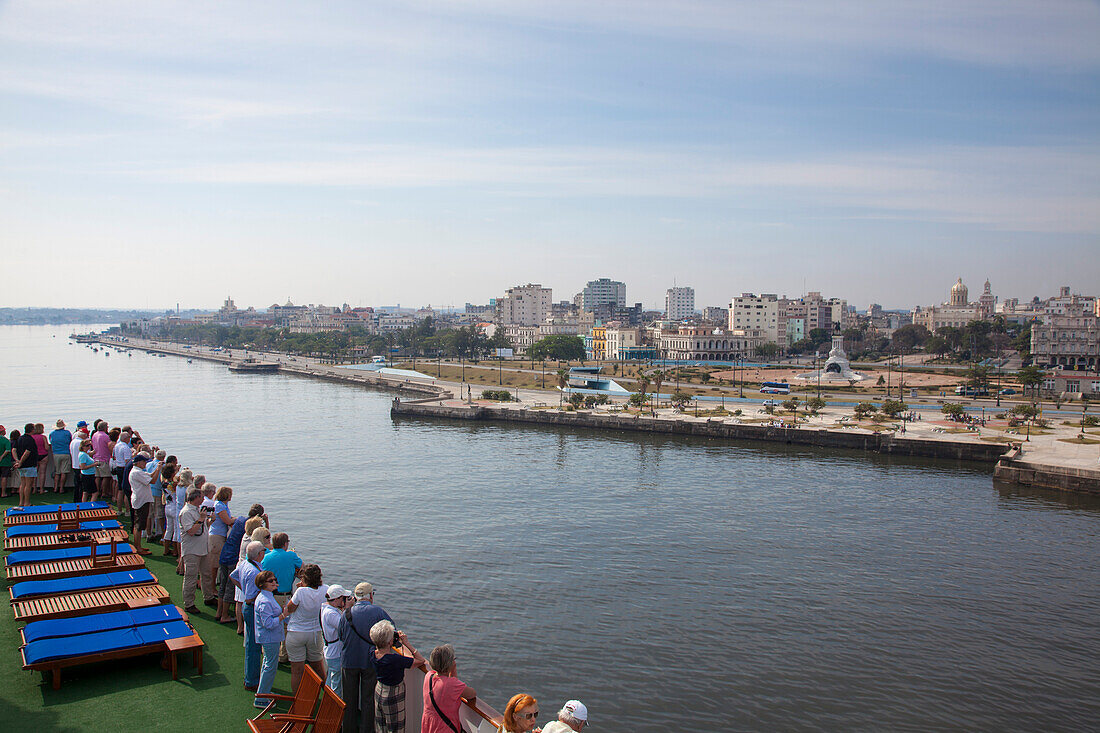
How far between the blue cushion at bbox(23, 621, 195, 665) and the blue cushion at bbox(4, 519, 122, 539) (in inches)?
126

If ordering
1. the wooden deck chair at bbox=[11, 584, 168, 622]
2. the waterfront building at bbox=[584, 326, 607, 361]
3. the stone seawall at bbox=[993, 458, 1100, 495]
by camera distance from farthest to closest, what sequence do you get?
the waterfront building at bbox=[584, 326, 607, 361] < the stone seawall at bbox=[993, 458, 1100, 495] < the wooden deck chair at bbox=[11, 584, 168, 622]

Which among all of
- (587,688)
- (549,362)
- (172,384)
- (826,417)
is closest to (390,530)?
(587,688)

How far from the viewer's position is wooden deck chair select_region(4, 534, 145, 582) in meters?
6.86

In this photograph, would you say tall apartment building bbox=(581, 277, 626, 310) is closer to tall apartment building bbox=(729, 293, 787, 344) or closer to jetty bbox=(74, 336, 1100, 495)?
tall apartment building bbox=(729, 293, 787, 344)

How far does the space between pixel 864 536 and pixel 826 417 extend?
73.2 feet

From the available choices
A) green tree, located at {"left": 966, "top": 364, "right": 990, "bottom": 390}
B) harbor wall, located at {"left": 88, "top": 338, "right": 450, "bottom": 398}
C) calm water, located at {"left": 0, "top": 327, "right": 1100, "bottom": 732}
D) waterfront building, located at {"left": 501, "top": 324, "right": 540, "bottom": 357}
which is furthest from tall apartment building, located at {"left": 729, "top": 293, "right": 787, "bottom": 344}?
calm water, located at {"left": 0, "top": 327, "right": 1100, "bottom": 732}

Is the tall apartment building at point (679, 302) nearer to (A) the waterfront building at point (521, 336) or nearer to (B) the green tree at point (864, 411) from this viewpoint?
(A) the waterfront building at point (521, 336)

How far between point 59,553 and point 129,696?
9.47 ft

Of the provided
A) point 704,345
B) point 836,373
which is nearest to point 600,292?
point 704,345

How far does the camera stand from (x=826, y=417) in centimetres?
3850

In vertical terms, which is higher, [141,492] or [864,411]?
[141,492]

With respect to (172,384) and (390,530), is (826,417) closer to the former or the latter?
(390,530)

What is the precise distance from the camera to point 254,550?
5531 millimetres

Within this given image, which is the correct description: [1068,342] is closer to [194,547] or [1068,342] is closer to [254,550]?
[194,547]
